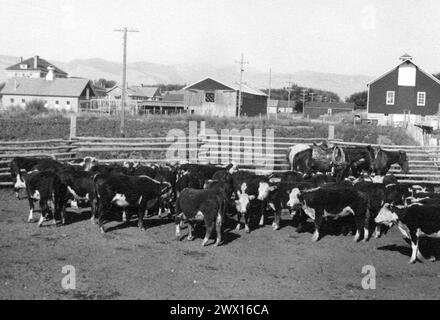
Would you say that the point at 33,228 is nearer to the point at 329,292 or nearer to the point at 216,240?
the point at 216,240

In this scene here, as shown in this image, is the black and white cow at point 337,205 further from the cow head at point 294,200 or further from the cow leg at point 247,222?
the cow leg at point 247,222

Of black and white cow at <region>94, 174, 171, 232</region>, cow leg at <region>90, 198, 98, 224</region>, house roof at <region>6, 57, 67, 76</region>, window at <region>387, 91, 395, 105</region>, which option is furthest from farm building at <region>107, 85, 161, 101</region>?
black and white cow at <region>94, 174, 171, 232</region>

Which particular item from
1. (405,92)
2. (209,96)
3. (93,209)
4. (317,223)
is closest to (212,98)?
(209,96)

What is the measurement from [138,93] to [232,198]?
66.4m

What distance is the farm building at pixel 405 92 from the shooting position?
50969mm

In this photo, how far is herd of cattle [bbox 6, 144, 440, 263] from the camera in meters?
10.6

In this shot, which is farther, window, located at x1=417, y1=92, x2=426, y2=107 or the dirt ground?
window, located at x1=417, y1=92, x2=426, y2=107

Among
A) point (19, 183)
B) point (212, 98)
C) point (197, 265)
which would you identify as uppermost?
point (212, 98)

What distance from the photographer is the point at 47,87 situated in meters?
69.9

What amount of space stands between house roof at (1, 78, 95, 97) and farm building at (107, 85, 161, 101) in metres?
7.37

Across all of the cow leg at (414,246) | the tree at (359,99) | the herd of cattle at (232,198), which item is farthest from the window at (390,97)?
the tree at (359,99)

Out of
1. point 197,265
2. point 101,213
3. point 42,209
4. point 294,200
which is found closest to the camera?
point 197,265

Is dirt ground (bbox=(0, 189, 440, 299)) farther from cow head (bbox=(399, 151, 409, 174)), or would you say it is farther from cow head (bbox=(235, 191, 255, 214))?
cow head (bbox=(399, 151, 409, 174))

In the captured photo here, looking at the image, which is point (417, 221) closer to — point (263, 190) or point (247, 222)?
point (263, 190)
